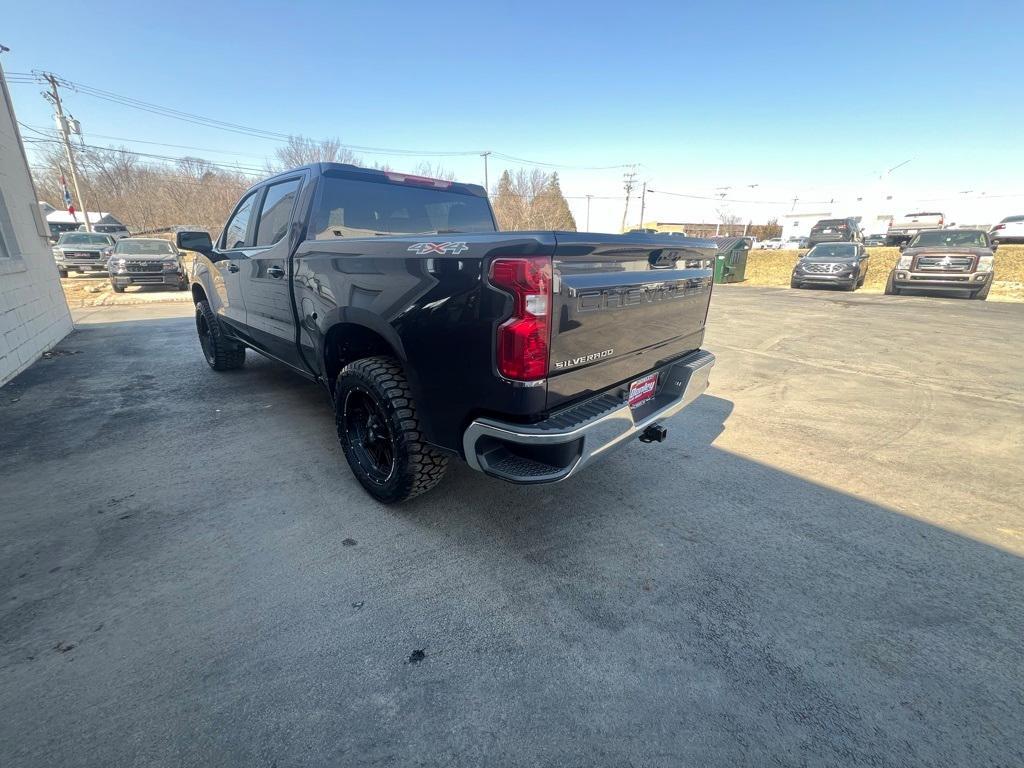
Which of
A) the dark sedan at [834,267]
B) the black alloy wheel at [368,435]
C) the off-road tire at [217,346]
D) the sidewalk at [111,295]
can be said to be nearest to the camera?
the black alloy wheel at [368,435]

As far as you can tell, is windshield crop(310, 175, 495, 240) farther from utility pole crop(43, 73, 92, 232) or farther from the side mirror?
utility pole crop(43, 73, 92, 232)

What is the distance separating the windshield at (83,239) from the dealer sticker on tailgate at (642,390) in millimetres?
23376

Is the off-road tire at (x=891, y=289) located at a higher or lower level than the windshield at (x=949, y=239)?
lower

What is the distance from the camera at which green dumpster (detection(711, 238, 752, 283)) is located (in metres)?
19.3

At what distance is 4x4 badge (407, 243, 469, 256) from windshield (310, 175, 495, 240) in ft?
4.65

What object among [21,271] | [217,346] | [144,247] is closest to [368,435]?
[217,346]

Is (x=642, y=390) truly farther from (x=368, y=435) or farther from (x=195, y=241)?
(x=195, y=241)

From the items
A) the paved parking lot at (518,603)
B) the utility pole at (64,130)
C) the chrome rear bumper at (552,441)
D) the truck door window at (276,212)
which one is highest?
the utility pole at (64,130)

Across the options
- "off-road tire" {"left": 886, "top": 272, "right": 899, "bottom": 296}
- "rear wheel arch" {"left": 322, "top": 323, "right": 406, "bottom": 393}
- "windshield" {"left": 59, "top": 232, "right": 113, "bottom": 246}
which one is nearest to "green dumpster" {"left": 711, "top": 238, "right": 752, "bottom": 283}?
"off-road tire" {"left": 886, "top": 272, "right": 899, "bottom": 296}

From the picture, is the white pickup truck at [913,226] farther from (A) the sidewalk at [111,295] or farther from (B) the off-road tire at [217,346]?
(A) the sidewalk at [111,295]

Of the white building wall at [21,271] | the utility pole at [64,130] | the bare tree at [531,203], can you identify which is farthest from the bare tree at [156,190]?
the white building wall at [21,271]

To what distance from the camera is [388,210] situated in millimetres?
3660

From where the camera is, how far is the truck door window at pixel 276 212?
3.57 m

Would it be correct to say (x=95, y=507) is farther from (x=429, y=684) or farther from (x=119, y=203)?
(x=119, y=203)
